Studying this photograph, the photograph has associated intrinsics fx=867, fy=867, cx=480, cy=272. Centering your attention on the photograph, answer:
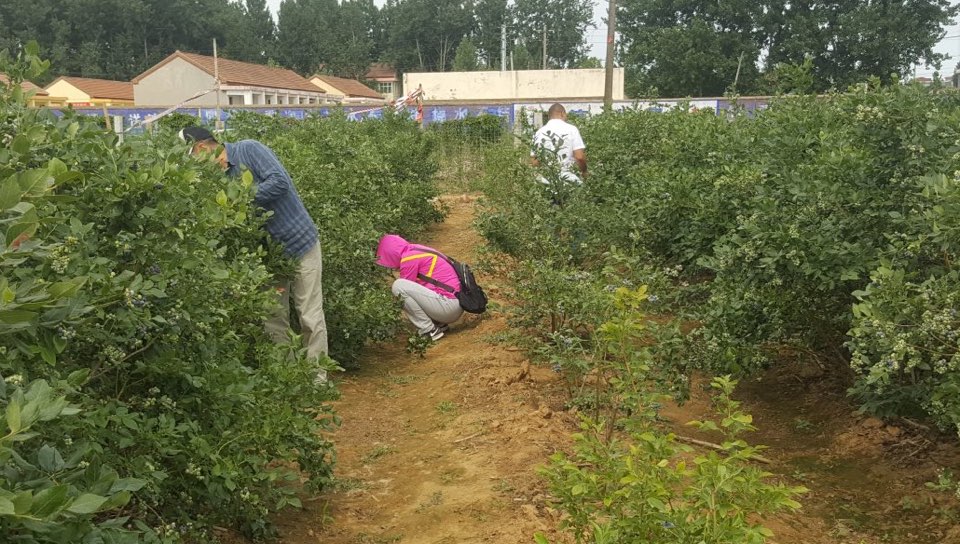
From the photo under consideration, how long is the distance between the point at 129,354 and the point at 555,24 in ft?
297

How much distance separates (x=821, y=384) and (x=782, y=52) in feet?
142

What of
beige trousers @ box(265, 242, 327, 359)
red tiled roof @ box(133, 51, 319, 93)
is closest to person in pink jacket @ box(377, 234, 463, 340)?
beige trousers @ box(265, 242, 327, 359)

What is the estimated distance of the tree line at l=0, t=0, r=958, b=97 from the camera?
42.9 meters

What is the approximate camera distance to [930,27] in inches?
1692

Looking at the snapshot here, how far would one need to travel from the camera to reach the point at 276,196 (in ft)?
17.0

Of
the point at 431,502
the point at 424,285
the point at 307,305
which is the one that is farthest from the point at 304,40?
the point at 431,502

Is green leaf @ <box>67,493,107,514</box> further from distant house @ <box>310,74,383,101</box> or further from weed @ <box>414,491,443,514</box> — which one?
distant house @ <box>310,74,383,101</box>

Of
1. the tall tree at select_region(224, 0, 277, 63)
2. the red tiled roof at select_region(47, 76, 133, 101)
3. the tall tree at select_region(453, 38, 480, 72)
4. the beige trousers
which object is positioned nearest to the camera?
the beige trousers

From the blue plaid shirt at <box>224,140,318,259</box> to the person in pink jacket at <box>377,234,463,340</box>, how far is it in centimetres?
160

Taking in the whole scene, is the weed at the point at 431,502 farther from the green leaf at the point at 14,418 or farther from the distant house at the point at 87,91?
the distant house at the point at 87,91

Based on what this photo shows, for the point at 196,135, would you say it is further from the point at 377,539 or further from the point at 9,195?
the point at 9,195

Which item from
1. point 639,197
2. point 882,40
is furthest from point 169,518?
point 882,40

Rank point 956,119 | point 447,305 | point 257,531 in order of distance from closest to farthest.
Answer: point 257,531
point 956,119
point 447,305

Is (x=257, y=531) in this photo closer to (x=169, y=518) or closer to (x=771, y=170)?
(x=169, y=518)
